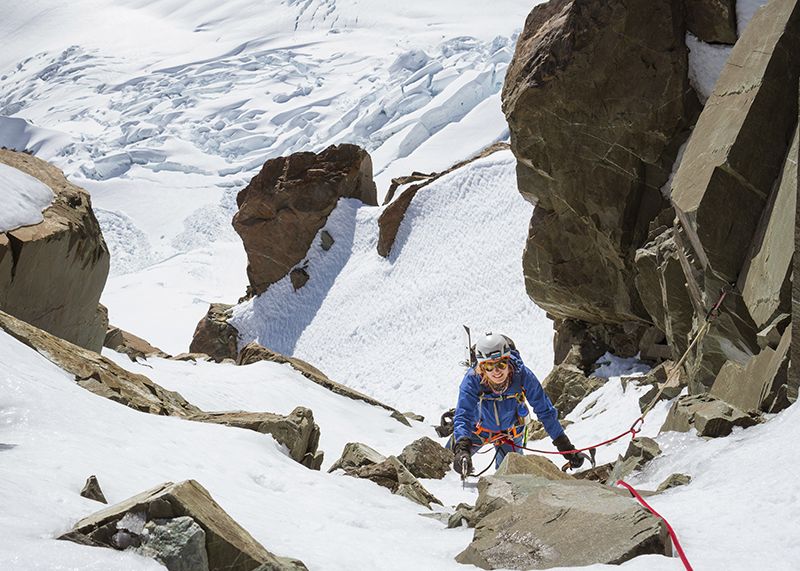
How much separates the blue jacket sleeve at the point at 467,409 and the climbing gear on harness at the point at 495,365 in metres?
0.20

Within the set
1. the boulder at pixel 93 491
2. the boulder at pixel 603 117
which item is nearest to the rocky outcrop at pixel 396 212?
the boulder at pixel 603 117

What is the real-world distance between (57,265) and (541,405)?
561 centimetres

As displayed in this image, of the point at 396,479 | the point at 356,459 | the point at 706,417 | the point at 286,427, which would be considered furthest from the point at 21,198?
the point at 706,417

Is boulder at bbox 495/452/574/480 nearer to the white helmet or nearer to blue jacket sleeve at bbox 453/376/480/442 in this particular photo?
blue jacket sleeve at bbox 453/376/480/442

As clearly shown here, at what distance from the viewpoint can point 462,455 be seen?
679 centimetres

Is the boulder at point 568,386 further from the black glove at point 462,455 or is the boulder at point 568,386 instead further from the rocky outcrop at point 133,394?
the rocky outcrop at point 133,394

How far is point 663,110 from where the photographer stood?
12188mm

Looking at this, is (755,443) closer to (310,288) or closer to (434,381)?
(434,381)

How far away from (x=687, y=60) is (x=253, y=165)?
186 feet

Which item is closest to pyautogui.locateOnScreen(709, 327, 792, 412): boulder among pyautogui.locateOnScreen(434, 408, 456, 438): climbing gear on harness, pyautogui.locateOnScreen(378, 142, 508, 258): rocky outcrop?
pyautogui.locateOnScreen(434, 408, 456, 438): climbing gear on harness

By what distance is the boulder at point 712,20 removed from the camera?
1138 cm

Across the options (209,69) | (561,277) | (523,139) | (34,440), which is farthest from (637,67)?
(209,69)

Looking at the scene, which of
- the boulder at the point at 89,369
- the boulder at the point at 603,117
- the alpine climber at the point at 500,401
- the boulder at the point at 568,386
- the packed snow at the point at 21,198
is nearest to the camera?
the boulder at the point at 89,369

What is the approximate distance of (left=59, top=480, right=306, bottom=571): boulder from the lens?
9.71 ft
